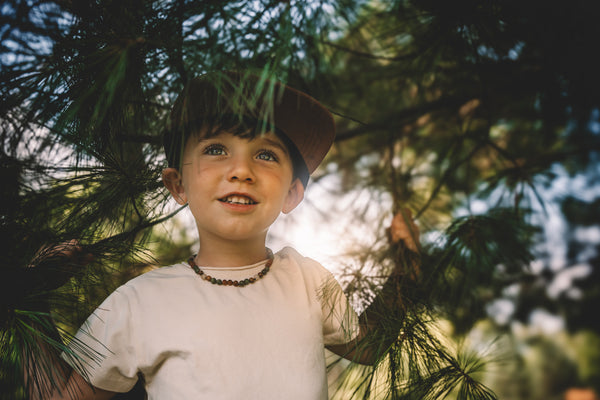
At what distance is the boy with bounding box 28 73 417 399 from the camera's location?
1.68ft

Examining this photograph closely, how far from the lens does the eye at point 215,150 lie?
0.59 metres

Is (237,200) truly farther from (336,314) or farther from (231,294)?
(336,314)

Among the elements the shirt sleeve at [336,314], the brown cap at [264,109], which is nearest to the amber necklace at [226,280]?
the shirt sleeve at [336,314]

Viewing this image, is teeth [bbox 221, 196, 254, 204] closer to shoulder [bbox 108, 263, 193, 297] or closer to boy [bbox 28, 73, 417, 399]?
boy [bbox 28, 73, 417, 399]

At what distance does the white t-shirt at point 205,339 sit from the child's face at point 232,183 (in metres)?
0.09

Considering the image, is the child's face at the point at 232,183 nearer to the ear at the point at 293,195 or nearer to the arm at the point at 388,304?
the ear at the point at 293,195

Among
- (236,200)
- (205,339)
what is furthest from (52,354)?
(236,200)

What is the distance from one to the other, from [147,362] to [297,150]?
42 cm

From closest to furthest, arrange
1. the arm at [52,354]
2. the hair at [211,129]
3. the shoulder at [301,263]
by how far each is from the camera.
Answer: the arm at [52,354], the hair at [211,129], the shoulder at [301,263]

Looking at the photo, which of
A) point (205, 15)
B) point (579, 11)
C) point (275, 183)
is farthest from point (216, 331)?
point (579, 11)

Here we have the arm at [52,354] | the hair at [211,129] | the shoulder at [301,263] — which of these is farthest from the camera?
the shoulder at [301,263]

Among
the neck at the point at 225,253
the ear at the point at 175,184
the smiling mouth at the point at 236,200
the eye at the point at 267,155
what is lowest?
the neck at the point at 225,253

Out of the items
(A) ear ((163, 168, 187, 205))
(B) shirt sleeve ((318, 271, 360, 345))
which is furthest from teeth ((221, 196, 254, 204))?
(B) shirt sleeve ((318, 271, 360, 345))

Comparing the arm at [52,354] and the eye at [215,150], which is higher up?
the eye at [215,150]
